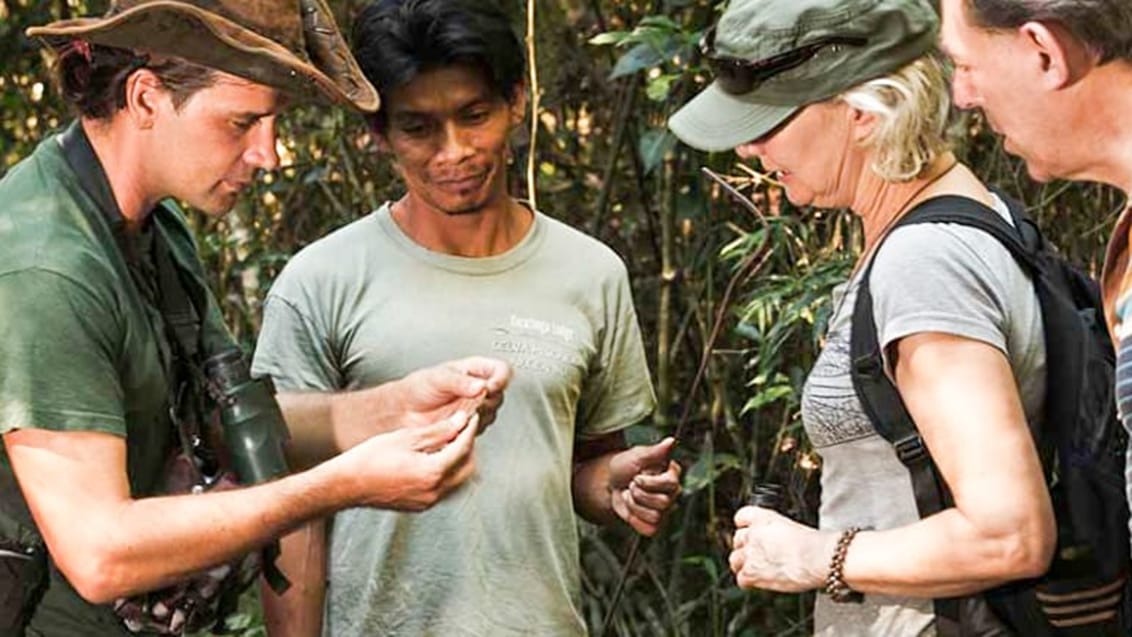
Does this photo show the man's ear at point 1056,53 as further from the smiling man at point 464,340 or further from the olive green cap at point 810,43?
the smiling man at point 464,340

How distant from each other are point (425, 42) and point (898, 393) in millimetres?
1211

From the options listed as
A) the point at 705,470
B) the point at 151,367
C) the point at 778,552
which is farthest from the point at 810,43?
the point at 705,470

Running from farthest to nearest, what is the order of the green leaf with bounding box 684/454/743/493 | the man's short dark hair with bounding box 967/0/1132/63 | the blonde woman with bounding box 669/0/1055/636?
the green leaf with bounding box 684/454/743/493 < the blonde woman with bounding box 669/0/1055/636 < the man's short dark hair with bounding box 967/0/1132/63

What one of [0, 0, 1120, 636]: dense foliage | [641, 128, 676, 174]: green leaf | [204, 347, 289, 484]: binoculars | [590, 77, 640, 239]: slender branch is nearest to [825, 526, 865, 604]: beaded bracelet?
[204, 347, 289, 484]: binoculars

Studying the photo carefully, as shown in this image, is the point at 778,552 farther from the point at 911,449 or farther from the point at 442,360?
the point at 442,360

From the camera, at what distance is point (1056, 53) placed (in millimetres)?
2307

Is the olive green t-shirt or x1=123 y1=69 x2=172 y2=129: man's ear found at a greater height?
x1=123 y1=69 x2=172 y2=129: man's ear

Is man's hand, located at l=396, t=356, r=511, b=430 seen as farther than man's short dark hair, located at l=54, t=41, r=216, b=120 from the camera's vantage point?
Yes

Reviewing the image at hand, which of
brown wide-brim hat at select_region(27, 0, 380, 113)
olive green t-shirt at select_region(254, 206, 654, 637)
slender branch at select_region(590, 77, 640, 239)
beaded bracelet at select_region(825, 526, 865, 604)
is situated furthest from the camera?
slender branch at select_region(590, 77, 640, 239)

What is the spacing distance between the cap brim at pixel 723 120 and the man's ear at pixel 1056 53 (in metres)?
0.54

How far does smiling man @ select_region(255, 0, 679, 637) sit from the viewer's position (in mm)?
3193

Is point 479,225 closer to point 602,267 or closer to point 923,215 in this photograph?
A: point 602,267

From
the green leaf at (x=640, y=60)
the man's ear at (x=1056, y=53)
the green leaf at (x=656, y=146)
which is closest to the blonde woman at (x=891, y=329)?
the man's ear at (x=1056, y=53)

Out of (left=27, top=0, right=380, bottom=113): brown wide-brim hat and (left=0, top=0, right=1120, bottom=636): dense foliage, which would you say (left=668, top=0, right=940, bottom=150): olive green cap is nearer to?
→ (left=27, top=0, right=380, bottom=113): brown wide-brim hat
